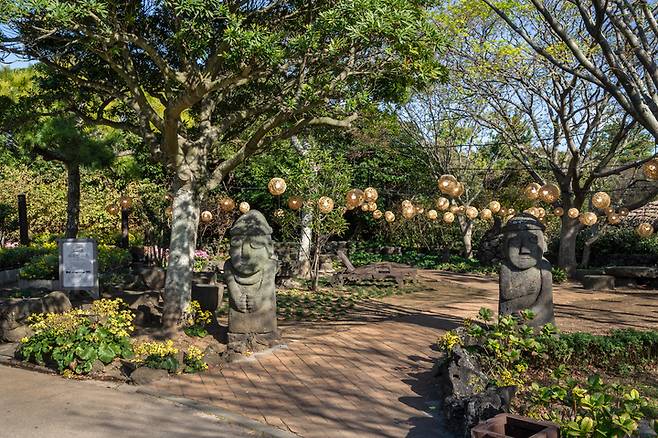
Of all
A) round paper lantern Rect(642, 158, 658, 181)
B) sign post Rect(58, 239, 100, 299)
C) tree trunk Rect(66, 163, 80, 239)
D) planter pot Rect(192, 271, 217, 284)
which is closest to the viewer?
round paper lantern Rect(642, 158, 658, 181)

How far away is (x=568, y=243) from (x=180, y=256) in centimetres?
1446

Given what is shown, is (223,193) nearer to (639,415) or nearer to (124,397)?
(124,397)

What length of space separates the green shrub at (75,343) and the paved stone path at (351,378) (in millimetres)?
1117

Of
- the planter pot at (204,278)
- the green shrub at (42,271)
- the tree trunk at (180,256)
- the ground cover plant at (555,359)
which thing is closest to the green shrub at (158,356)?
the tree trunk at (180,256)

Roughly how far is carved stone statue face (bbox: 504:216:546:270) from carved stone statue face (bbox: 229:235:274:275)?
12.5 ft

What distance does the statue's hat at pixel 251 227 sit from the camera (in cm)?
926

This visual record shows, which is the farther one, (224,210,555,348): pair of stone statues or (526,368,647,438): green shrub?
(224,210,555,348): pair of stone statues

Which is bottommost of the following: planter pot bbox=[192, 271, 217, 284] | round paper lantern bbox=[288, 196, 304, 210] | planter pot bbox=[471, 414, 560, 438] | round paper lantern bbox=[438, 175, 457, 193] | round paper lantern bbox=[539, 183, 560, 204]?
planter pot bbox=[471, 414, 560, 438]

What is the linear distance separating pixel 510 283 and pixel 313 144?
998 cm

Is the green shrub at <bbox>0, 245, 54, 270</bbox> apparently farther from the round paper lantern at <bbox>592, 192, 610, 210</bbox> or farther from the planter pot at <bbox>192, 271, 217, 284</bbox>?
the round paper lantern at <bbox>592, 192, 610, 210</bbox>

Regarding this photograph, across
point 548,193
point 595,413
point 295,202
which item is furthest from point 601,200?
point 595,413

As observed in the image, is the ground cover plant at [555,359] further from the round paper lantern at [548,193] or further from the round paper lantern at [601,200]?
the round paper lantern at [601,200]

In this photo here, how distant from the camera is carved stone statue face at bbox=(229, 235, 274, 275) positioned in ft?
29.8

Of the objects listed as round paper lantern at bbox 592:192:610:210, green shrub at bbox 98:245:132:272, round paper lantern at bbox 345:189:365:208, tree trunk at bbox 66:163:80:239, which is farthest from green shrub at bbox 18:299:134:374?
round paper lantern at bbox 592:192:610:210
